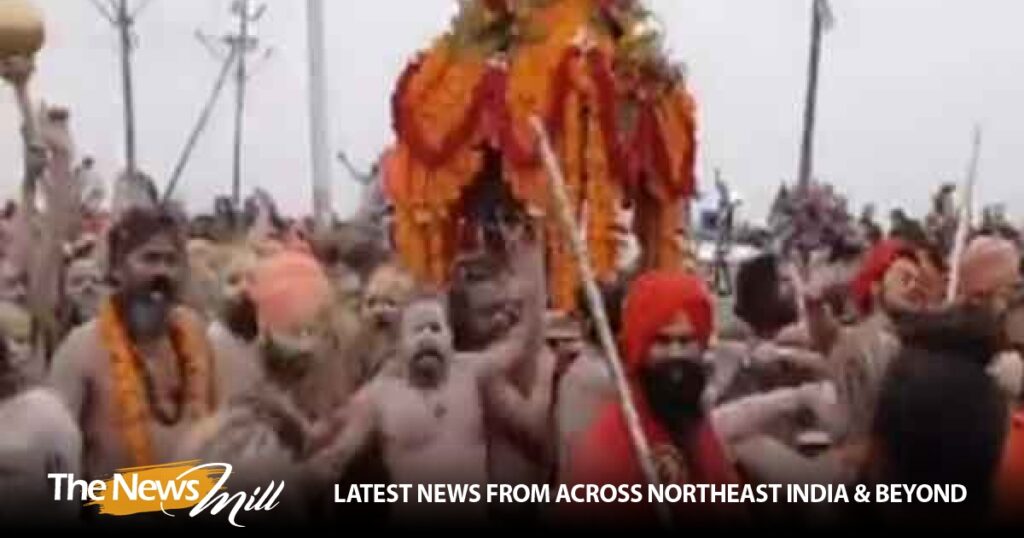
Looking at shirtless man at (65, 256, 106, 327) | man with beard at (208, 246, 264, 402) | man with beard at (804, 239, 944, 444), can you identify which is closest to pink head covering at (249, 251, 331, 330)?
man with beard at (208, 246, 264, 402)

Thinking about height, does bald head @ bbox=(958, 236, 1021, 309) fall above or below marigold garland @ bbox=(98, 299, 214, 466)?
above

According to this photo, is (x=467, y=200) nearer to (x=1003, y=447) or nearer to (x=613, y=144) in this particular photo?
(x=613, y=144)

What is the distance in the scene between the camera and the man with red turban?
19.9 ft

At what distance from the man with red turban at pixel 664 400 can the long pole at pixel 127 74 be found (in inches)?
584

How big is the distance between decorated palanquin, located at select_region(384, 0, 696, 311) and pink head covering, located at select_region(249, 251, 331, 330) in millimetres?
7167

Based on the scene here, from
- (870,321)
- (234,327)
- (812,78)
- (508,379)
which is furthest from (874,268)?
(812,78)

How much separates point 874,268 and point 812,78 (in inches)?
641

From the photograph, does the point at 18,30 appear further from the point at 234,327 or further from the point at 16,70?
the point at 234,327

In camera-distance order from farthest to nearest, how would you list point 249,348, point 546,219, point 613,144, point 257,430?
point 613,144
point 546,219
point 249,348
point 257,430

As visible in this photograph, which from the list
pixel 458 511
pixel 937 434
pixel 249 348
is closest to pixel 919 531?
pixel 937 434

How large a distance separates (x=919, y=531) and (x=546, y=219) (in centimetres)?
745

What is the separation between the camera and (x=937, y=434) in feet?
19.4

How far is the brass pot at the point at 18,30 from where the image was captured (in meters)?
8.60

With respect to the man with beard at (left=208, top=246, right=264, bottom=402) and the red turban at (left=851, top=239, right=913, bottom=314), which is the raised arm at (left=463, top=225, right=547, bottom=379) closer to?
the man with beard at (left=208, top=246, right=264, bottom=402)
